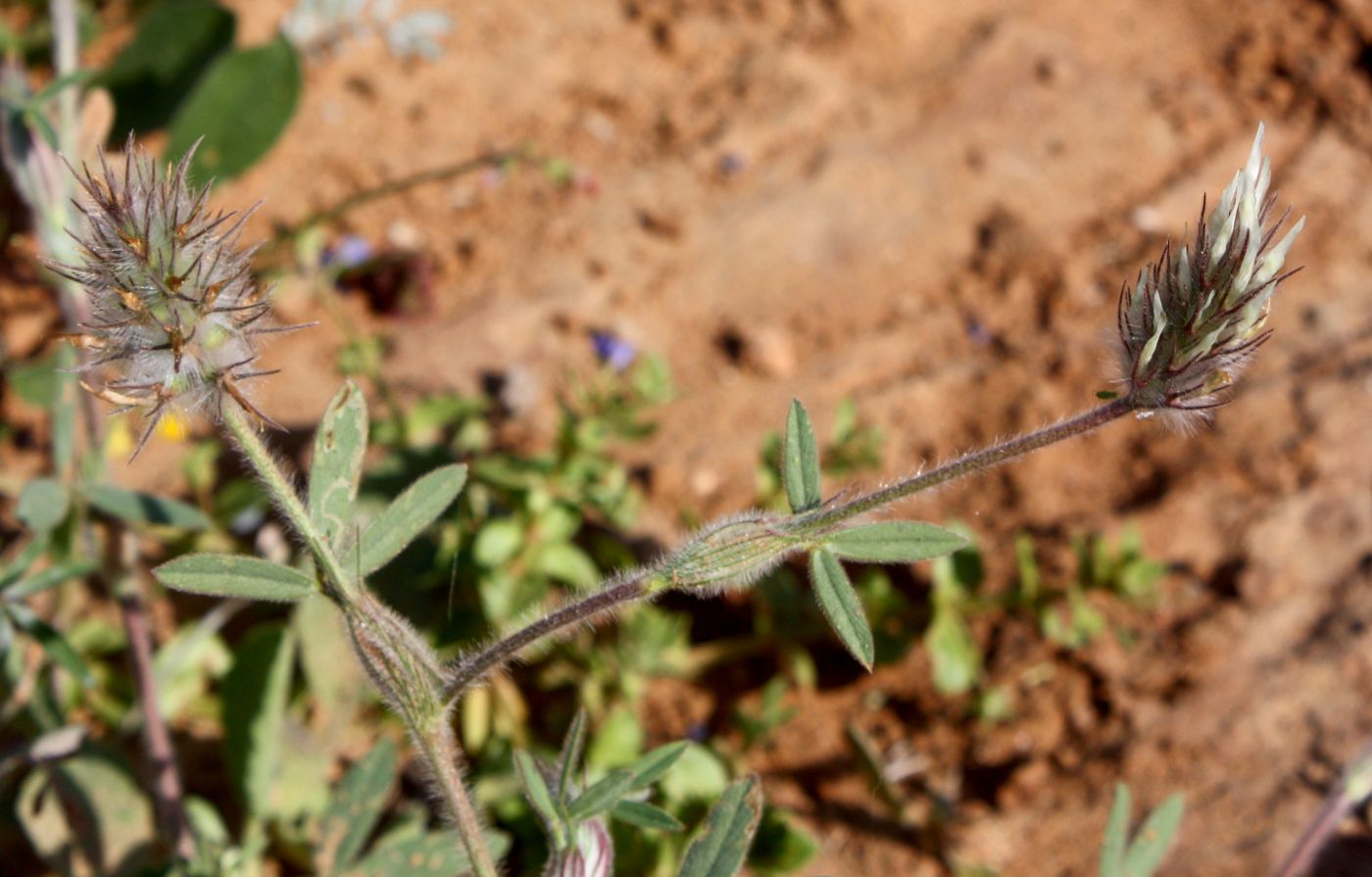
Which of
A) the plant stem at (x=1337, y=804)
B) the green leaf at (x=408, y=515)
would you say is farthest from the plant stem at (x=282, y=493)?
the plant stem at (x=1337, y=804)

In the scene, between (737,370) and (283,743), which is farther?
(737,370)

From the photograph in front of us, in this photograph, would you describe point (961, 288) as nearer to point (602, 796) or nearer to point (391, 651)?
point (602, 796)

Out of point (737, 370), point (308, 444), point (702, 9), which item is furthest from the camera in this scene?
point (702, 9)

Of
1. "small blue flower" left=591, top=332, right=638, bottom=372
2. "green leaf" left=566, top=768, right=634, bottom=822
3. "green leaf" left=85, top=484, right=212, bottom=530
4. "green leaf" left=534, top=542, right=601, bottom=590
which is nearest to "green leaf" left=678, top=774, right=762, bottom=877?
"green leaf" left=566, top=768, right=634, bottom=822

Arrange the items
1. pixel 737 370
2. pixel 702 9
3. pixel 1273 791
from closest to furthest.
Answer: pixel 1273 791
pixel 737 370
pixel 702 9

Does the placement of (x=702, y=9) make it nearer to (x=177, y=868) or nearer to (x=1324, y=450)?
(x=1324, y=450)

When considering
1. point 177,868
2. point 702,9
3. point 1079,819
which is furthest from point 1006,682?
point 702,9
